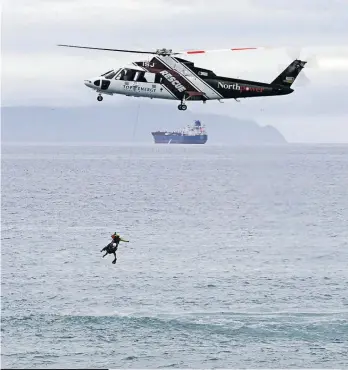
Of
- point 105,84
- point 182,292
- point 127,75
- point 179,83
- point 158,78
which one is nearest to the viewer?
point 179,83

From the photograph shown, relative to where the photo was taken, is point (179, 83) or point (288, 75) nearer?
point (179, 83)

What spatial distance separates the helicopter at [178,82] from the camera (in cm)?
6531

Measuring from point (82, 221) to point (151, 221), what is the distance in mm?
14401

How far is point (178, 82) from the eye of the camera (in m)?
65.7

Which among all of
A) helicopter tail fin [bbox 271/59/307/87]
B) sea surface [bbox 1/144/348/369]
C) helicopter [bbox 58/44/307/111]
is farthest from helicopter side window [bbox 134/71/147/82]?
sea surface [bbox 1/144/348/369]

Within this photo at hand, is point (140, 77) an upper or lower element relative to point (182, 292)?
upper

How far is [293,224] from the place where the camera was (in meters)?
161

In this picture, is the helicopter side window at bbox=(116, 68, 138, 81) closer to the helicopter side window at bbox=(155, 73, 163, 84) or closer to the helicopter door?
the helicopter door

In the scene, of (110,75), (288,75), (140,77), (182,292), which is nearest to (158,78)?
(140,77)

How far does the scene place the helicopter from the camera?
65.3 m

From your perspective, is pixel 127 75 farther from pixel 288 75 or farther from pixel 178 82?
pixel 288 75

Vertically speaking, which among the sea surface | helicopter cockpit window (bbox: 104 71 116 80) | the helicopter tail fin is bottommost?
the sea surface

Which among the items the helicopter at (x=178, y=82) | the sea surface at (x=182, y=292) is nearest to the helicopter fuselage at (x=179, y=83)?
the helicopter at (x=178, y=82)

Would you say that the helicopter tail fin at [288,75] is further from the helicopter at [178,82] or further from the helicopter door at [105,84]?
the helicopter door at [105,84]
